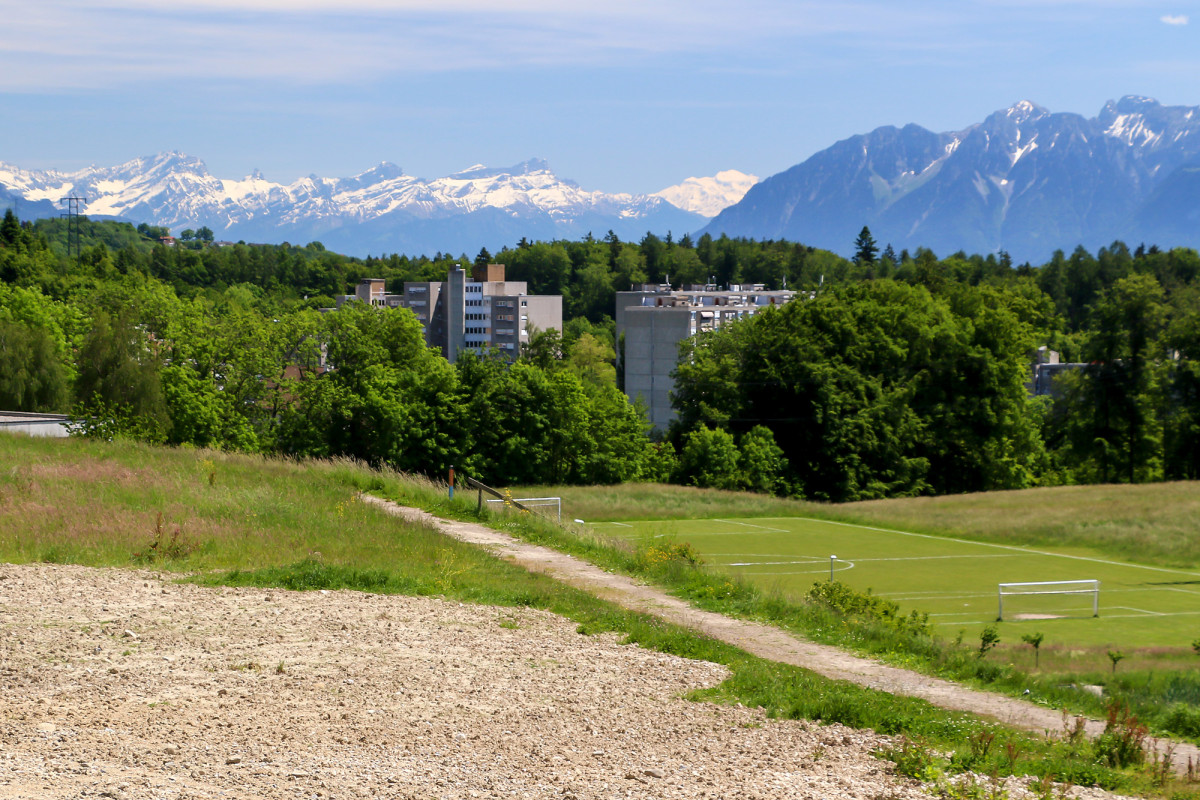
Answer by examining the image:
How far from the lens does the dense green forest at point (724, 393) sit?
204ft

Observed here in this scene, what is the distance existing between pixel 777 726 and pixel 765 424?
63647mm

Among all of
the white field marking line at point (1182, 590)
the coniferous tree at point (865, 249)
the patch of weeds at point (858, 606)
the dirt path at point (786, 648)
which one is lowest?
the white field marking line at point (1182, 590)

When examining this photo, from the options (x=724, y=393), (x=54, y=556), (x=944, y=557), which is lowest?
(x=944, y=557)

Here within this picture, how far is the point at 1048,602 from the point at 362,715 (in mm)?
29930

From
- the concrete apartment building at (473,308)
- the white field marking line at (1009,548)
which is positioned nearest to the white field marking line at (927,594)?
the white field marking line at (1009,548)

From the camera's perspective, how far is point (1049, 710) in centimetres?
1138

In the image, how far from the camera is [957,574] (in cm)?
3919

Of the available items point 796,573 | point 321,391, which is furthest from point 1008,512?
point 321,391

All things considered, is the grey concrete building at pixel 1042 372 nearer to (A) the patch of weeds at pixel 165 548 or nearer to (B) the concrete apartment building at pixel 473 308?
(B) the concrete apartment building at pixel 473 308

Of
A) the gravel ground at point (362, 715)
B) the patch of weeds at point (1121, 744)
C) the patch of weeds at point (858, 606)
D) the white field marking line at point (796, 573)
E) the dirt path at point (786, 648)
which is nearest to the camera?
the gravel ground at point (362, 715)

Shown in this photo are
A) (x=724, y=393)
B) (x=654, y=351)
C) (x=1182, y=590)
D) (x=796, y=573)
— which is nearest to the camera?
(x=796, y=573)

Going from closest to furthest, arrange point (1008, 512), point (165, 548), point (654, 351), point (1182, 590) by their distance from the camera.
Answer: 1. point (165, 548)
2. point (1182, 590)
3. point (1008, 512)
4. point (654, 351)

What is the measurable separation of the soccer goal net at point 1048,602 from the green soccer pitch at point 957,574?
6 cm

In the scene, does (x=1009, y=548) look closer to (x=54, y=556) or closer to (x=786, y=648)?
(x=786, y=648)
